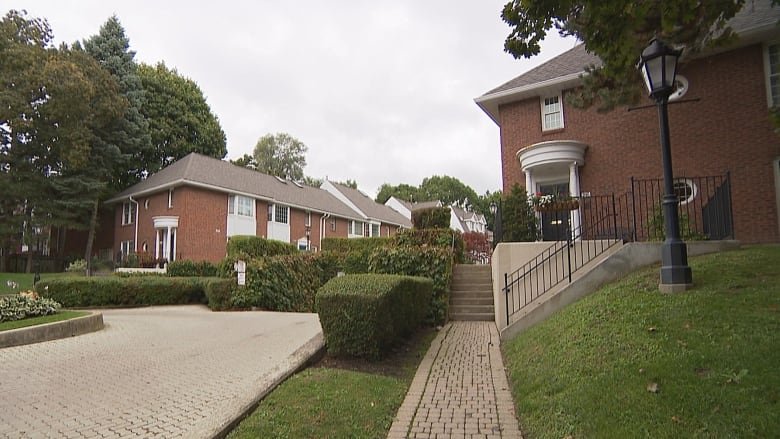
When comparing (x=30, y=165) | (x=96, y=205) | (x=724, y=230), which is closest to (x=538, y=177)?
(x=724, y=230)

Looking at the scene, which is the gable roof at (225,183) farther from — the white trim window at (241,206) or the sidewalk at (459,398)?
the sidewalk at (459,398)

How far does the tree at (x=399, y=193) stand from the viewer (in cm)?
6931

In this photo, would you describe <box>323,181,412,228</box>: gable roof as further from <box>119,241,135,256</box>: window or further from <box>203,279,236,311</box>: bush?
<box>203,279,236,311</box>: bush

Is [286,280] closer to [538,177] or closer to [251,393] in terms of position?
[538,177]

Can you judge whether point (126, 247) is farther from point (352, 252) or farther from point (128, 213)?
point (352, 252)

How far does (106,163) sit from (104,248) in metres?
6.38

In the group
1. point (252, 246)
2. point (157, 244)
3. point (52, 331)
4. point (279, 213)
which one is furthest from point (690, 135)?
point (157, 244)

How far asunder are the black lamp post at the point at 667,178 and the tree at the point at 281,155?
48472 mm

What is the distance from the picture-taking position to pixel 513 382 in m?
5.31

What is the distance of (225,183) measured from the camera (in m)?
25.6

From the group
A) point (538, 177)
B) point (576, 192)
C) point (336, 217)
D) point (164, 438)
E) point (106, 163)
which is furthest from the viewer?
point (336, 217)

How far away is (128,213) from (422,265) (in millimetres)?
24627

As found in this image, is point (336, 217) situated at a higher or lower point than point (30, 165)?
lower

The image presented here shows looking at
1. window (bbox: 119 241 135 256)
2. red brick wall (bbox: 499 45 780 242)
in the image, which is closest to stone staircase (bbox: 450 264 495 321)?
red brick wall (bbox: 499 45 780 242)
